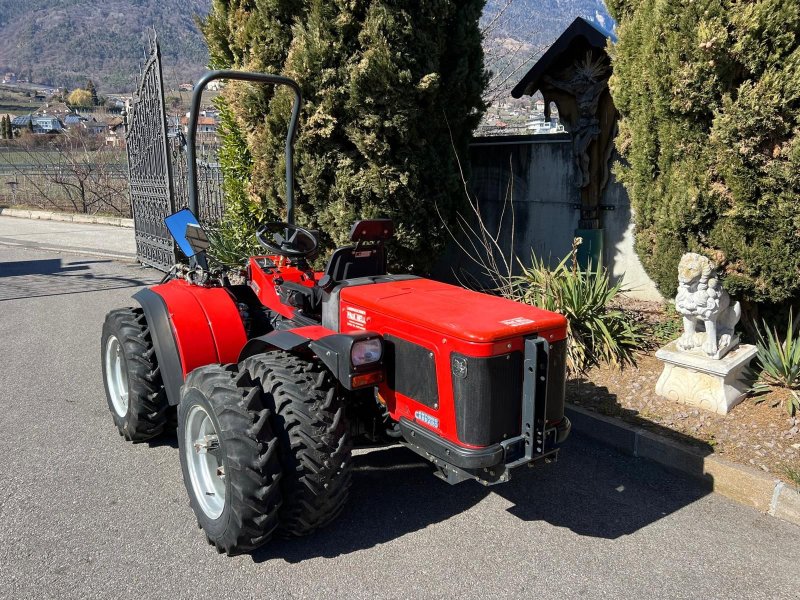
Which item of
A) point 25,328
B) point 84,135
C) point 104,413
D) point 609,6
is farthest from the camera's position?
point 84,135

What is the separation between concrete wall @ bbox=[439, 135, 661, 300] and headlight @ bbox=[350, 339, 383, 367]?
13.7 ft

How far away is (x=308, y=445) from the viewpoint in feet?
Result: 10.2

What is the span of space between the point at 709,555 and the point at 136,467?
3390 millimetres

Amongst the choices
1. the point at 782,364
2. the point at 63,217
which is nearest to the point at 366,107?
the point at 782,364

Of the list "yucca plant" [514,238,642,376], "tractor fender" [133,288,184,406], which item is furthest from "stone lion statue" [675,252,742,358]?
Answer: "tractor fender" [133,288,184,406]

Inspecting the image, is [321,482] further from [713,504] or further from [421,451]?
[713,504]

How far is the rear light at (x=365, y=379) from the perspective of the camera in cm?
321

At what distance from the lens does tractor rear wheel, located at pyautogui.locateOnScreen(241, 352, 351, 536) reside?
3.12m

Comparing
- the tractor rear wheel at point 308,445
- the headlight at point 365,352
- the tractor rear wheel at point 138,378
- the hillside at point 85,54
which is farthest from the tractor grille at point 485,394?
the hillside at point 85,54

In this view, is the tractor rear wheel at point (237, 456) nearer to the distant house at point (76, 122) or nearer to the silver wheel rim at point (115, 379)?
the silver wheel rim at point (115, 379)

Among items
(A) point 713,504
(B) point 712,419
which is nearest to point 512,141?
(B) point 712,419

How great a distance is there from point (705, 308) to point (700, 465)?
1.18 metres

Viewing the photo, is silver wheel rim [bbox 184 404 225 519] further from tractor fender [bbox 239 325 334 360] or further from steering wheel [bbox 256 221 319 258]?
steering wheel [bbox 256 221 319 258]

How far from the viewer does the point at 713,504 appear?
394 centimetres
